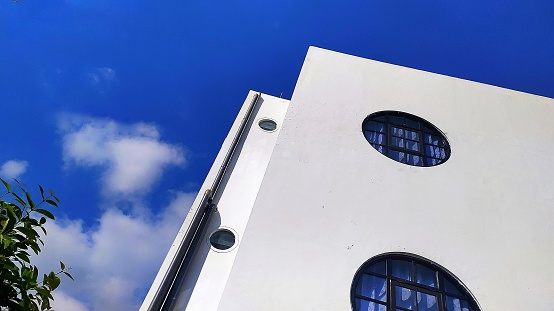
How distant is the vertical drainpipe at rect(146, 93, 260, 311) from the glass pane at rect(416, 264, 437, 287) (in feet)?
8.44

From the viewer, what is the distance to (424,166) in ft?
19.0

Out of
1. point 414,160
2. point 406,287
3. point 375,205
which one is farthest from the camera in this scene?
point 414,160

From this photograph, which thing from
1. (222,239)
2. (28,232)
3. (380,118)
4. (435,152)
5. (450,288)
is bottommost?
(28,232)

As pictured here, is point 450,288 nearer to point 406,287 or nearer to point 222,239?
point 406,287

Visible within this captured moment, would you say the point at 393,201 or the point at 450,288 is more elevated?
the point at 393,201

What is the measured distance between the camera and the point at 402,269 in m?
4.41

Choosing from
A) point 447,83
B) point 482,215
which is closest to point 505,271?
point 482,215

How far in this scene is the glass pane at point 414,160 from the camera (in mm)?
5879

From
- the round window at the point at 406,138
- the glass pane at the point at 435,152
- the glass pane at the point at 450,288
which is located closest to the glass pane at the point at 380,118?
the round window at the point at 406,138

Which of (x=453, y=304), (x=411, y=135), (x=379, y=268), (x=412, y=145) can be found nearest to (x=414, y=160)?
(x=412, y=145)

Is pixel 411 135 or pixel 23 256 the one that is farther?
pixel 411 135

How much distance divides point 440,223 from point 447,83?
3524 millimetres

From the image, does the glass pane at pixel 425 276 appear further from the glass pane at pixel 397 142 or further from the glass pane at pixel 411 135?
the glass pane at pixel 411 135

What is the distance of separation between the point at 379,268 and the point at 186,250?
86.1 inches
